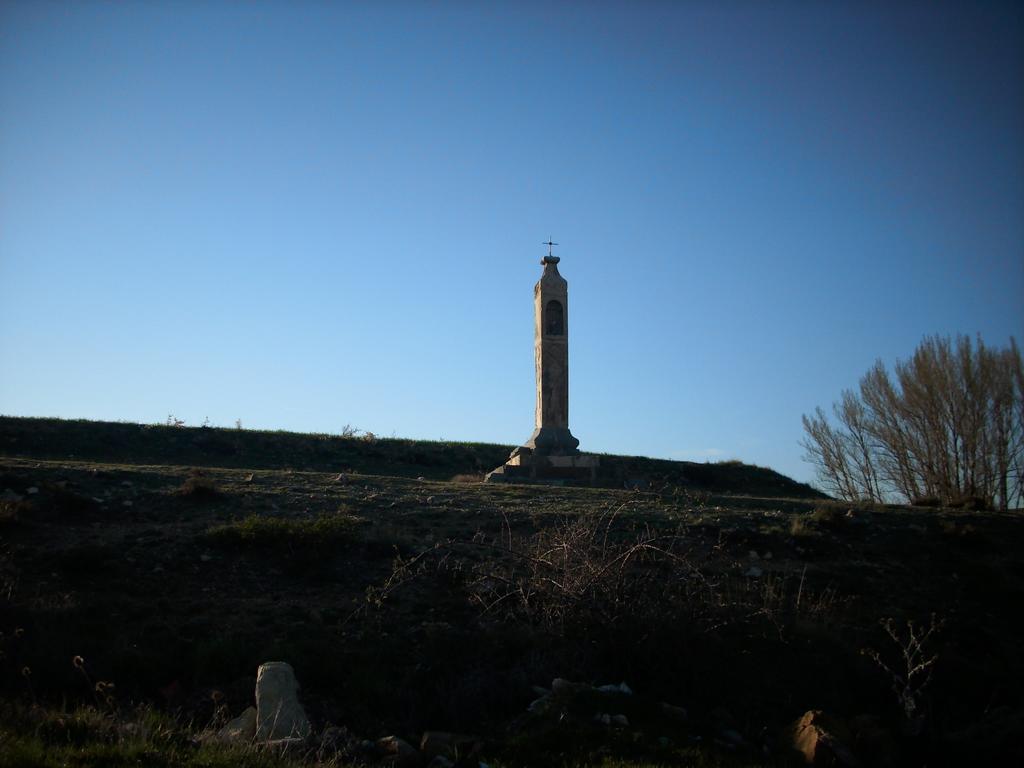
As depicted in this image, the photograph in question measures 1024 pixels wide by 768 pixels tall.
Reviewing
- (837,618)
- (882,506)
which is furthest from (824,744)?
(882,506)

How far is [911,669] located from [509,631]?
4.03 metres

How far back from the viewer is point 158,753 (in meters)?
5.04

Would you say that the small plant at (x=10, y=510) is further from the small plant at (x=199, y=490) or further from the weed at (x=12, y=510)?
the small plant at (x=199, y=490)

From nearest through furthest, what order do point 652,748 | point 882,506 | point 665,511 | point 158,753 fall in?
point 158,753, point 652,748, point 665,511, point 882,506

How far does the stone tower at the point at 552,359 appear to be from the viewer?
20.4m

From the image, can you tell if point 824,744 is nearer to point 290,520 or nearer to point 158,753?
point 158,753

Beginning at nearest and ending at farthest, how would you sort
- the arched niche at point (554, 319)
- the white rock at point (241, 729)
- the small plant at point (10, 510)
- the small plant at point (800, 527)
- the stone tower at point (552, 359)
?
1. the white rock at point (241, 729)
2. the small plant at point (10, 510)
3. the small plant at point (800, 527)
4. the stone tower at point (552, 359)
5. the arched niche at point (554, 319)

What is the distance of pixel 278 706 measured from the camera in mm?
6180

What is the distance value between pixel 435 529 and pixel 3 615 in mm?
5588

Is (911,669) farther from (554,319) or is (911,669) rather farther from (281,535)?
(554,319)

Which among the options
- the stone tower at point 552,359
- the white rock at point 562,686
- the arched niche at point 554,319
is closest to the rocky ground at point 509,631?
the white rock at point 562,686

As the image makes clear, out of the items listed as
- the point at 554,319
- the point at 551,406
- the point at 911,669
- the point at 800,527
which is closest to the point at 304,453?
the point at 551,406

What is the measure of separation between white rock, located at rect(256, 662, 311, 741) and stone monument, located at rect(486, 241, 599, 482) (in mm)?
12465

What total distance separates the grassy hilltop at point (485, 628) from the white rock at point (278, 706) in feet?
0.90
